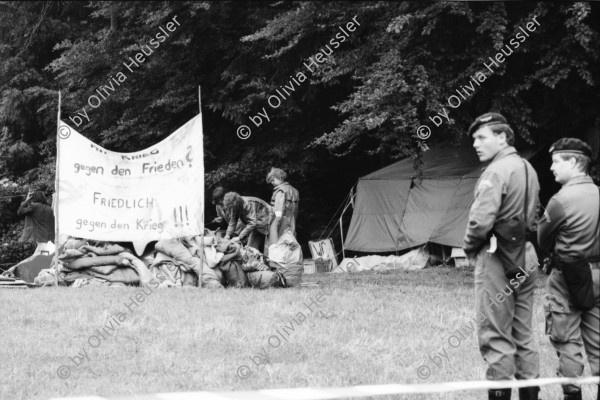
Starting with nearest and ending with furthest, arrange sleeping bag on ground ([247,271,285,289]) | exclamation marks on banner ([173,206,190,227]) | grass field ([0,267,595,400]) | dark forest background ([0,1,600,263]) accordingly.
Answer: grass field ([0,267,595,400])
sleeping bag on ground ([247,271,285,289])
exclamation marks on banner ([173,206,190,227])
dark forest background ([0,1,600,263])

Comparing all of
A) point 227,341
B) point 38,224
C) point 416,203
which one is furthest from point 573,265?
point 416,203

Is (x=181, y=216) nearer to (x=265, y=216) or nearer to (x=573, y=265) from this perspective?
(x=265, y=216)

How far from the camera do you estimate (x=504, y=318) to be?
5289 mm

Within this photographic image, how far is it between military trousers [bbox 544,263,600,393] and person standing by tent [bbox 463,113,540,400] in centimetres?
32

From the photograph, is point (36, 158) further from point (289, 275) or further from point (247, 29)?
point (289, 275)

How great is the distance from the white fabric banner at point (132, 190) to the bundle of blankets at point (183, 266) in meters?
0.28

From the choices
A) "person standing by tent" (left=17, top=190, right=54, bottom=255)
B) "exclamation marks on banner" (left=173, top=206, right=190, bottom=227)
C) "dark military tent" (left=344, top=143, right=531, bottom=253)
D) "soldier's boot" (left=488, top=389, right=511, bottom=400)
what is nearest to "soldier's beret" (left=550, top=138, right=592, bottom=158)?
"soldier's boot" (left=488, top=389, right=511, bottom=400)

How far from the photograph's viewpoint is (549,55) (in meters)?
14.1

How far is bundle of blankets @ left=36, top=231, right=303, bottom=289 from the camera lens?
38.4 ft

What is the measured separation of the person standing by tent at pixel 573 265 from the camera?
5.62m

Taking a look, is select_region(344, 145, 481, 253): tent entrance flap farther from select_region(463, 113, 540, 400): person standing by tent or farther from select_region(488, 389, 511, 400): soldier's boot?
select_region(488, 389, 511, 400): soldier's boot

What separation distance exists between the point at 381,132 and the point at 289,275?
11.9 ft

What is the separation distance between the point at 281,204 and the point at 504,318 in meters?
8.68

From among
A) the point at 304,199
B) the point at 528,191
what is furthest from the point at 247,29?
the point at 528,191
